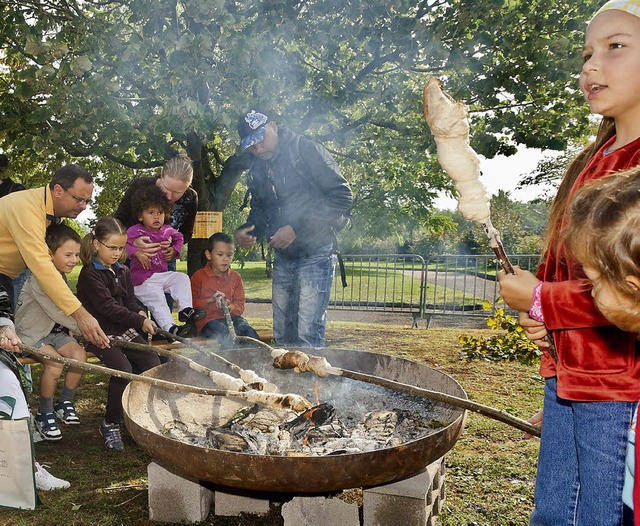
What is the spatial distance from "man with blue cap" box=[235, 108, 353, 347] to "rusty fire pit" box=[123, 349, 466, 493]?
1.04m

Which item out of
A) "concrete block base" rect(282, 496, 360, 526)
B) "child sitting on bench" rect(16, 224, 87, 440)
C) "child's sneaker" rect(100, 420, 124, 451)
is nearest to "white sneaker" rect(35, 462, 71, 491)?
"child's sneaker" rect(100, 420, 124, 451)

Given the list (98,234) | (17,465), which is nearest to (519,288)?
(17,465)

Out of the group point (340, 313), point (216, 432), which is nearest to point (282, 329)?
point (216, 432)

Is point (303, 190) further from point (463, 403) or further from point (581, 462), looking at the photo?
point (581, 462)

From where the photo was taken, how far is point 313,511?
8.86ft

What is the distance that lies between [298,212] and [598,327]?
322 centimetres

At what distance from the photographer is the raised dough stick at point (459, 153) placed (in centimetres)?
192

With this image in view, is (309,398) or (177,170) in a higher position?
(177,170)

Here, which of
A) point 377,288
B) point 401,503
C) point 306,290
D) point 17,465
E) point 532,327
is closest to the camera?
point 532,327

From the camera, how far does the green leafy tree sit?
19.3 ft

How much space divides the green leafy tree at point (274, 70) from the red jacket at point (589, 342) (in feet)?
15.4

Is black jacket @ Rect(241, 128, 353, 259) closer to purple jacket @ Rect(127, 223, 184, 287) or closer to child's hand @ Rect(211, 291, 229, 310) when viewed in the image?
child's hand @ Rect(211, 291, 229, 310)

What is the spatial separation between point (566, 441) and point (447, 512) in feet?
4.70

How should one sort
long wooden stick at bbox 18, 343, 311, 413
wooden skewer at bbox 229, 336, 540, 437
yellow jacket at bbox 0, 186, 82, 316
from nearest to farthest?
wooden skewer at bbox 229, 336, 540, 437, long wooden stick at bbox 18, 343, 311, 413, yellow jacket at bbox 0, 186, 82, 316
